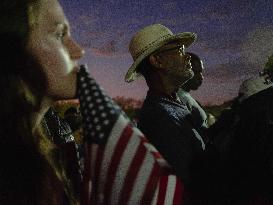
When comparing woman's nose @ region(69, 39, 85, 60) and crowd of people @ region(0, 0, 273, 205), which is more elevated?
woman's nose @ region(69, 39, 85, 60)

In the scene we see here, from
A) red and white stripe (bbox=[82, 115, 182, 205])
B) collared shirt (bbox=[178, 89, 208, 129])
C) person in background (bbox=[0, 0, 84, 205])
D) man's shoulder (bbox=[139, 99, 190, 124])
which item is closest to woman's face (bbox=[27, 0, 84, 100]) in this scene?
person in background (bbox=[0, 0, 84, 205])

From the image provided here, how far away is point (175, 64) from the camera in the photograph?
3189mm

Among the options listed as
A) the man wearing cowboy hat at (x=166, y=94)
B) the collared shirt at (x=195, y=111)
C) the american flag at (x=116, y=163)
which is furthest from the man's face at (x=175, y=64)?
the american flag at (x=116, y=163)

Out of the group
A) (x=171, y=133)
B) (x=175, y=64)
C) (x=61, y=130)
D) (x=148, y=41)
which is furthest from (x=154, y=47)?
(x=61, y=130)

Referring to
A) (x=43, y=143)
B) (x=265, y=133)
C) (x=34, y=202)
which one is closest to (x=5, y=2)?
(x=43, y=143)

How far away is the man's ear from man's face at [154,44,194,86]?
0.02m

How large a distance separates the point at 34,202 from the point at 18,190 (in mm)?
50

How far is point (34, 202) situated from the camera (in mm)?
1006

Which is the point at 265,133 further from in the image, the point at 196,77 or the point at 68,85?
the point at 196,77

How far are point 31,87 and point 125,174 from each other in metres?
0.35

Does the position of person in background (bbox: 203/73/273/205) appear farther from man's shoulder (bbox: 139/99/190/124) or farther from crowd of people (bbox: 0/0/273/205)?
man's shoulder (bbox: 139/99/190/124)

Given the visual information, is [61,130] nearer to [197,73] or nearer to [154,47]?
[154,47]

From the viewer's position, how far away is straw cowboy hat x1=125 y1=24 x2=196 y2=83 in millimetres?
3252

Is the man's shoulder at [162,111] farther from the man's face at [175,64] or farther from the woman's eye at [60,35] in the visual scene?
the woman's eye at [60,35]
